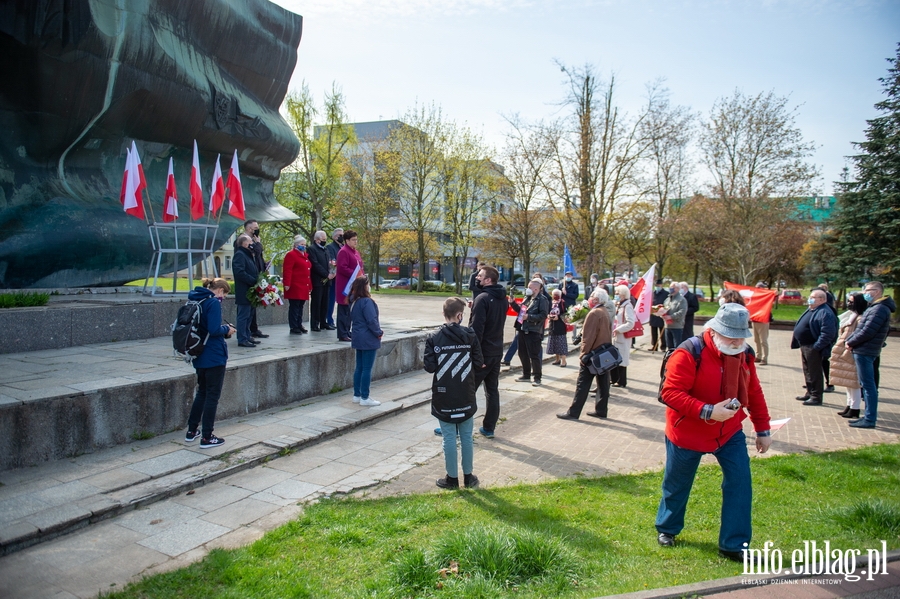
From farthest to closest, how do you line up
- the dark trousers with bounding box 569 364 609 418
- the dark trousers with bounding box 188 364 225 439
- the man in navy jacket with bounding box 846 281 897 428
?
the dark trousers with bounding box 569 364 609 418 < the man in navy jacket with bounding box 846 281 897 428 < the dark trousers with bounding box 188 364 225 439

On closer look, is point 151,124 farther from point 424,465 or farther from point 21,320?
point 424,465

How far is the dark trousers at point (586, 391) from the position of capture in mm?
8430

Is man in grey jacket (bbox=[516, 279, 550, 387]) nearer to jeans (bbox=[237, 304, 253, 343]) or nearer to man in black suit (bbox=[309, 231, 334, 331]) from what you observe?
man in black suit (bbox=[309, 231, 334, 331])

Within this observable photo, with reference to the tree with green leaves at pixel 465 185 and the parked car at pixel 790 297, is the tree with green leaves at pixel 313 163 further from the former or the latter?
the parked car at pixel 790 297

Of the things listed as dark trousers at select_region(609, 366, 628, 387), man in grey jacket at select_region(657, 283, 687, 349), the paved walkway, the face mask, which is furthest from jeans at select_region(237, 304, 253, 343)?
man in grey jacket at select_region(657, 283, 687, 349)

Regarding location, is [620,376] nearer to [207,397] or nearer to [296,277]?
[296,277]

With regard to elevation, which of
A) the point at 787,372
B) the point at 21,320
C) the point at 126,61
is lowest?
the point at 787,372

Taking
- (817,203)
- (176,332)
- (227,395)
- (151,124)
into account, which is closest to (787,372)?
(227,395)

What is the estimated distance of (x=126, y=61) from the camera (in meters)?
11.1

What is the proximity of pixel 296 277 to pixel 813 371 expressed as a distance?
939 cm

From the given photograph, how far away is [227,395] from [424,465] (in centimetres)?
298

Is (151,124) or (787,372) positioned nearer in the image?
(151,124)

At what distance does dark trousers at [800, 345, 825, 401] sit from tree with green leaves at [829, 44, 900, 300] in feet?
58.6

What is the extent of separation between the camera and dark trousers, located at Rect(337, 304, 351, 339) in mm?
10523
